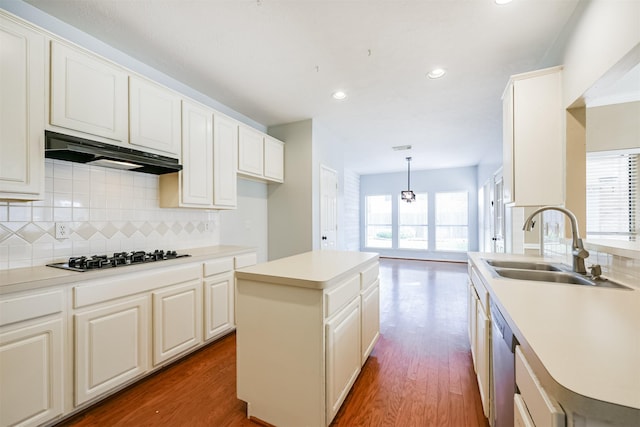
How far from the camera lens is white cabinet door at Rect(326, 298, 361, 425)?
148 cm

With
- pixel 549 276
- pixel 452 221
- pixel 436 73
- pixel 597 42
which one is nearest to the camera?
pixel 597 42

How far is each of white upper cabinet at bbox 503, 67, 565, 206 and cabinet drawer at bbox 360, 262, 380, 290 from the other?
47.5 inches

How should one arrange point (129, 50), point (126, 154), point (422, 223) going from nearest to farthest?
1. point (126, 154)
2. point (129, 50)
3. point (422, 223)

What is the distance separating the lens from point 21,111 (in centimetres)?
156

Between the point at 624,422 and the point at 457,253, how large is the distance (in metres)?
7.65

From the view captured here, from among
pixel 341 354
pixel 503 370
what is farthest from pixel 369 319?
pixel 503 370

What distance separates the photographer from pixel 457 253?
7410 millimetres

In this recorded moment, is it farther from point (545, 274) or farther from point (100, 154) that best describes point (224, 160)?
point (545, 274)

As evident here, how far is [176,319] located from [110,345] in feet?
1.60

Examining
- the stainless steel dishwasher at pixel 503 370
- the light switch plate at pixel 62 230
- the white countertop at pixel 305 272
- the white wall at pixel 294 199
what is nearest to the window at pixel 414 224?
the white wall at pixel 294 199

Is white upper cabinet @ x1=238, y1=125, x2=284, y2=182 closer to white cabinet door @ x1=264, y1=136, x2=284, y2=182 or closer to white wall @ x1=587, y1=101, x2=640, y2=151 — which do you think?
white cabinet door @ x1=264, y1=136, x2=284, y2=182

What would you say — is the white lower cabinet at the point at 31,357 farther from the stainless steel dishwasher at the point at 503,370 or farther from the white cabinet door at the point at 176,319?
the stainless steel dishwasher at the point at 503,370

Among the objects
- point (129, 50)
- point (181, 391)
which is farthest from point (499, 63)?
point (181, 391)

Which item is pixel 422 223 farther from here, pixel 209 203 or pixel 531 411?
pixel 531 411
